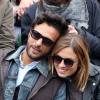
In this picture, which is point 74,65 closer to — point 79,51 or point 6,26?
point 79,51

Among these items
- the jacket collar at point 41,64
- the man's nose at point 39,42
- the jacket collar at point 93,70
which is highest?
the man's nose at point 39,42

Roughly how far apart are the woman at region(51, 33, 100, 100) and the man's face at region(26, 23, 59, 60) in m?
0.06

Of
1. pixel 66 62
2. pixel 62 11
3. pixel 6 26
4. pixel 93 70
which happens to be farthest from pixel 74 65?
pixel 6 26

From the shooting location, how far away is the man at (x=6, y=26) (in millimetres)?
3477

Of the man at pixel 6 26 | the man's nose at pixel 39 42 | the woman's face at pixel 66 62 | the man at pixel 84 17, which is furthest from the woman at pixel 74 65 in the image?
the man at pixel 6 26

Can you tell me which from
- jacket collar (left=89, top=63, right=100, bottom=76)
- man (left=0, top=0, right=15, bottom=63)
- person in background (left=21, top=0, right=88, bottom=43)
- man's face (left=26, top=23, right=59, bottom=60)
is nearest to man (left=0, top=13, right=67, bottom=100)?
man's face (left=26, top=23, right=59, bottom=60)

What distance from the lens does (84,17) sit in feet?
10.8

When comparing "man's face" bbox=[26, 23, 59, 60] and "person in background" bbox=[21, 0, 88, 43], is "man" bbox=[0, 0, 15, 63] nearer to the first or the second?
"person in background" bbox=[21, 0, 88, 43]

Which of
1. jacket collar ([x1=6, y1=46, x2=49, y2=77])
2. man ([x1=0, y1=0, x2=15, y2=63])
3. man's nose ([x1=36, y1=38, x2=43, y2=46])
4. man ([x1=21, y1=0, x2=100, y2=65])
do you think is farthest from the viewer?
man ([x1=0, y1=0, x2=15, y2=63])

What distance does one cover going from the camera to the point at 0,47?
11.3 feet

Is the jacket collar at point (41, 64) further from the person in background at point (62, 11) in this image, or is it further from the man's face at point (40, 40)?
the person in background at point (62, 11)

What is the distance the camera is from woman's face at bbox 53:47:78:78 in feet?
9.35

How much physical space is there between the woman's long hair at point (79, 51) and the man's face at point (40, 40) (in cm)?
6

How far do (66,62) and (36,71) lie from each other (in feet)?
0.71
